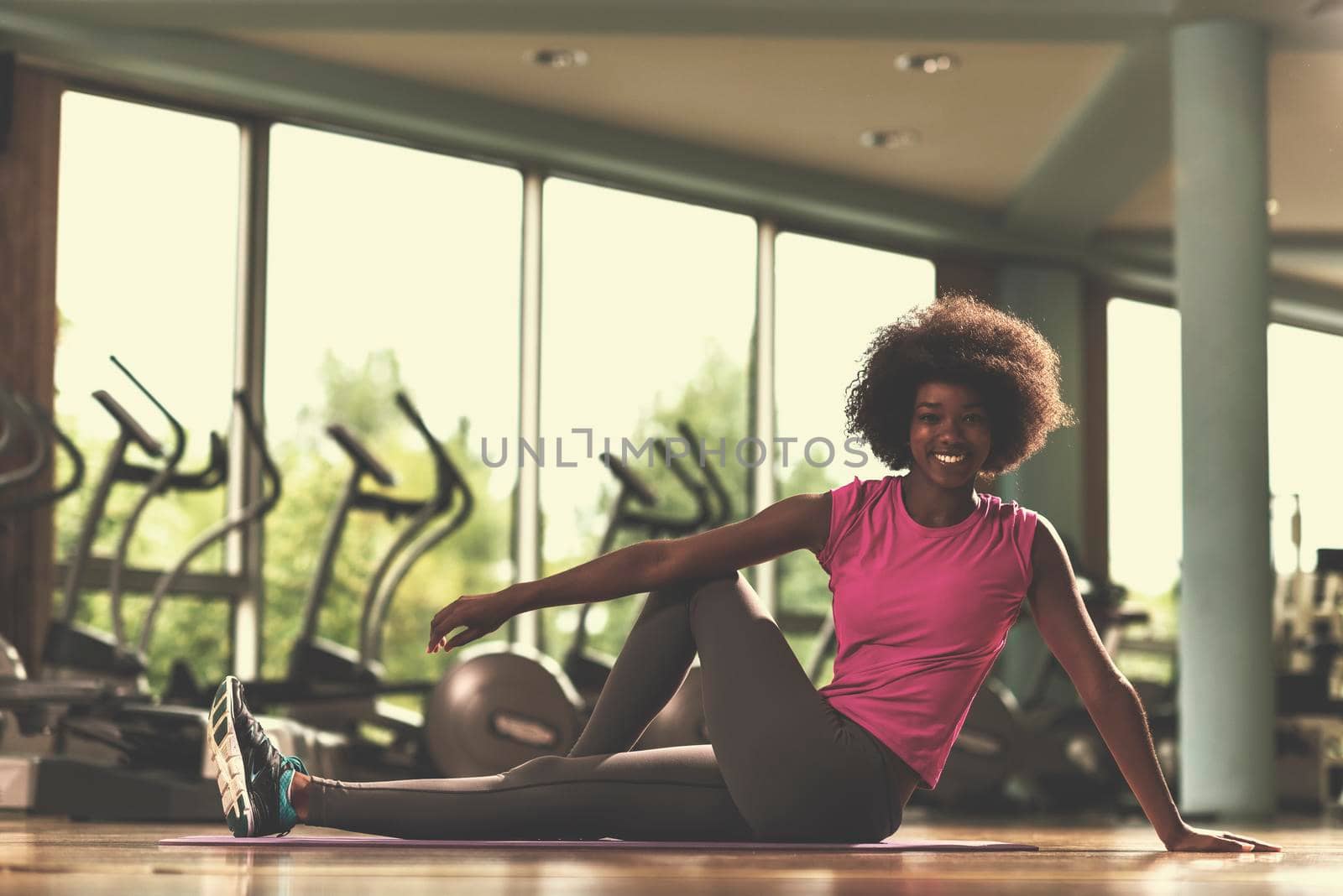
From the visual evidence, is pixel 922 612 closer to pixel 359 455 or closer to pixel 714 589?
pixel 714 589

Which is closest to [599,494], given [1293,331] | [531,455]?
[531,455]

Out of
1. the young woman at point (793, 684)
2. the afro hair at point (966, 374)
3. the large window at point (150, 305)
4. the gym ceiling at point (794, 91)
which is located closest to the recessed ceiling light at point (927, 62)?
the gym ceiling at point (794, 91)

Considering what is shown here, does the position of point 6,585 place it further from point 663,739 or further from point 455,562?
point 663,739

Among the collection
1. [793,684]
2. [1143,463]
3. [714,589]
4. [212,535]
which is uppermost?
[1143,463]

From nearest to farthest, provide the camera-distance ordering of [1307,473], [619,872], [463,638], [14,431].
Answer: [619,872] → [463,638] → [14,431] → [1307,473]

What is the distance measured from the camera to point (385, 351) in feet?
20.5

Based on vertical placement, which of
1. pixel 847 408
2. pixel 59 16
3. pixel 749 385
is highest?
pixel 59 16

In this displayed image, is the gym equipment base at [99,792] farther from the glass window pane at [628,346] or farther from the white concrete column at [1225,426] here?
the white concrete column at [1225,426]

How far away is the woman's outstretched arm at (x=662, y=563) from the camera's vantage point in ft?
6.80

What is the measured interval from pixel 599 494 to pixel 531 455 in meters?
0.31

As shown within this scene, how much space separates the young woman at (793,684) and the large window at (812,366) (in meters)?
4.81

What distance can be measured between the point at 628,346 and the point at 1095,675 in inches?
187

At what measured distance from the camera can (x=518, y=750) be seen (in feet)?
15.1

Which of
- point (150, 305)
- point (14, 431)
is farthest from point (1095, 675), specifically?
point (150, 305)
